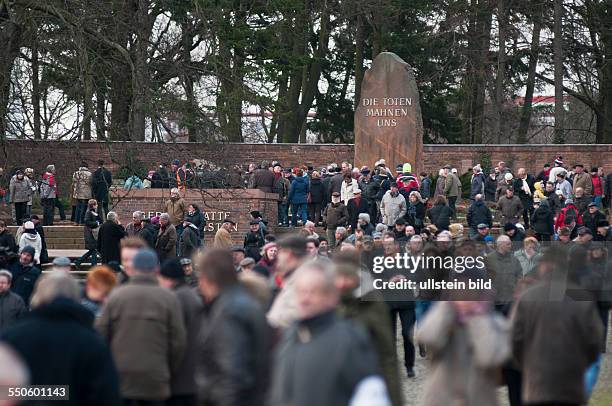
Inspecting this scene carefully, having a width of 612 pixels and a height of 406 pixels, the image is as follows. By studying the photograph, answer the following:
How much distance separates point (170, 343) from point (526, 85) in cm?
4143

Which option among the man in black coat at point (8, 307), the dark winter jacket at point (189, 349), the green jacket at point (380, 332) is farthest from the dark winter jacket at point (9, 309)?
the green jacket at point (380, 332)

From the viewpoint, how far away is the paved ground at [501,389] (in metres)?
13.3

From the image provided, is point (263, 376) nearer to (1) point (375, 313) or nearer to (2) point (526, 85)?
(1) point (375, 313)

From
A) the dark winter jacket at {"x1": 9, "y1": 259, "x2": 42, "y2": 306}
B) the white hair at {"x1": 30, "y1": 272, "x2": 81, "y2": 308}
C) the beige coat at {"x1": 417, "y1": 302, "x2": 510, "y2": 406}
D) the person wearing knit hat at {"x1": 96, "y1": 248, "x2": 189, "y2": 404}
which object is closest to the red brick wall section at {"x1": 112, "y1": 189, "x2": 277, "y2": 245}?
the dark winter jacket at {"x1": 9, "y1": 259, "x2": 42, "y2": 306}

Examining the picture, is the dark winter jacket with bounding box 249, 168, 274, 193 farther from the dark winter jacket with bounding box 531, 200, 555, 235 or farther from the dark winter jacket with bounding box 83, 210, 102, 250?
the dark winter jacket with bounding box 531, 200, 555, 235

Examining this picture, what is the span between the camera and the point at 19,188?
28016 mm

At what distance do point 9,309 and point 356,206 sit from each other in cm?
1384

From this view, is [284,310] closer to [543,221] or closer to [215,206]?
[543,221]

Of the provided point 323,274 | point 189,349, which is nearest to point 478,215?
point 189,349

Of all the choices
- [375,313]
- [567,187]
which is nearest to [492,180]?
[567,187]

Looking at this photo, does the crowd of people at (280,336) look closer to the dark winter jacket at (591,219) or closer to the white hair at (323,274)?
the white hair at (323,274)

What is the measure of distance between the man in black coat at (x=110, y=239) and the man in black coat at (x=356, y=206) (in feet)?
18.3

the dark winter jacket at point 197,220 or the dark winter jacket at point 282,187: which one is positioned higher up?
the dark winter jacket at point 282,187

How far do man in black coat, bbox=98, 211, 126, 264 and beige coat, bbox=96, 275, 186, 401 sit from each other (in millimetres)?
13050
